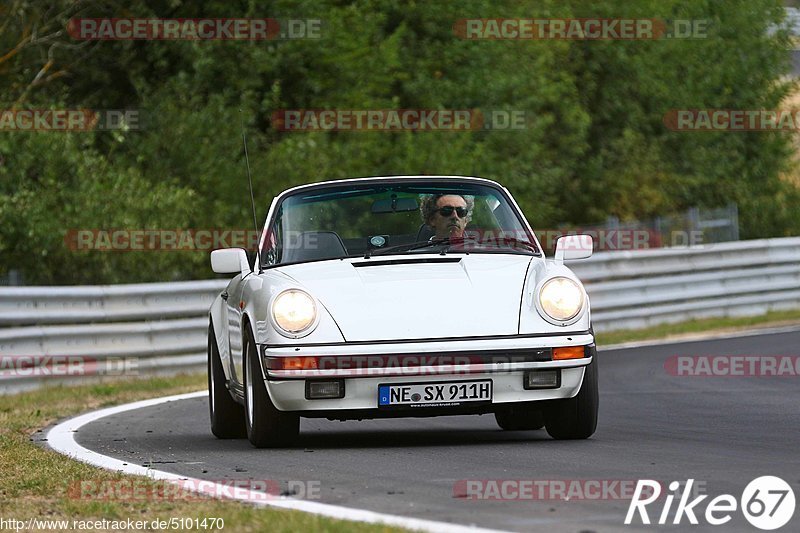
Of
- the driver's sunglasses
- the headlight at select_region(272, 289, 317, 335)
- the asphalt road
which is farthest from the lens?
the driver's sunglasses

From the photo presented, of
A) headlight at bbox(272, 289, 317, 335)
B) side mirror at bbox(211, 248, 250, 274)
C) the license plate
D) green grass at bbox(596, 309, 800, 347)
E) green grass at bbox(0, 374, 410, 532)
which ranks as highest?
side mirror at bbox(211, 248, 250, 274)

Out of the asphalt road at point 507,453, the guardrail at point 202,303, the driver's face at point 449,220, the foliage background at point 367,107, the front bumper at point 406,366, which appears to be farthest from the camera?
the foliage background at point 367,107

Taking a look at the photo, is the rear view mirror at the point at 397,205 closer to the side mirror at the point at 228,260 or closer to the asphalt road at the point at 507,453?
the side mirror at the point at 228,260

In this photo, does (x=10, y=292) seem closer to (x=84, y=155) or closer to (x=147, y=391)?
(x=147, y=391)

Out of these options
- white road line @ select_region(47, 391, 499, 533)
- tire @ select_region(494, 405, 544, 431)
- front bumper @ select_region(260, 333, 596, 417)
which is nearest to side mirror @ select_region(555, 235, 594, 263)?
tire @ select_region(494, 405, 544, 431)

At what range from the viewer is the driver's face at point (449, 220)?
9664 mm

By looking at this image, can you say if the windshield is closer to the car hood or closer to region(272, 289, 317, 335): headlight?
the car hood

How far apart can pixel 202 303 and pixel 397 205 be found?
25.3 ft

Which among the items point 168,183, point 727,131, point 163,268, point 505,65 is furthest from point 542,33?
point 163,268

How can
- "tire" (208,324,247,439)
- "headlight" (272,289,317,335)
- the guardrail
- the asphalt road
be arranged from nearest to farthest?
the asphalt road
"headlight" (272,289,317,335)
"tire" (208,324,247,439)
the guardrail

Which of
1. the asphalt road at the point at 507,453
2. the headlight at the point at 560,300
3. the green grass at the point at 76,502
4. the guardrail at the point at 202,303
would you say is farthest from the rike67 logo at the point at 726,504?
the guardrail at the point at 202,303

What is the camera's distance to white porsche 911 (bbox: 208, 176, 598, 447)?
8.49 metres

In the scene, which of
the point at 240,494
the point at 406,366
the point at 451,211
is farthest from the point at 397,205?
the point at 240,494

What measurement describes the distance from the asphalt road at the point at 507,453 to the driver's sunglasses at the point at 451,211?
1254mm
